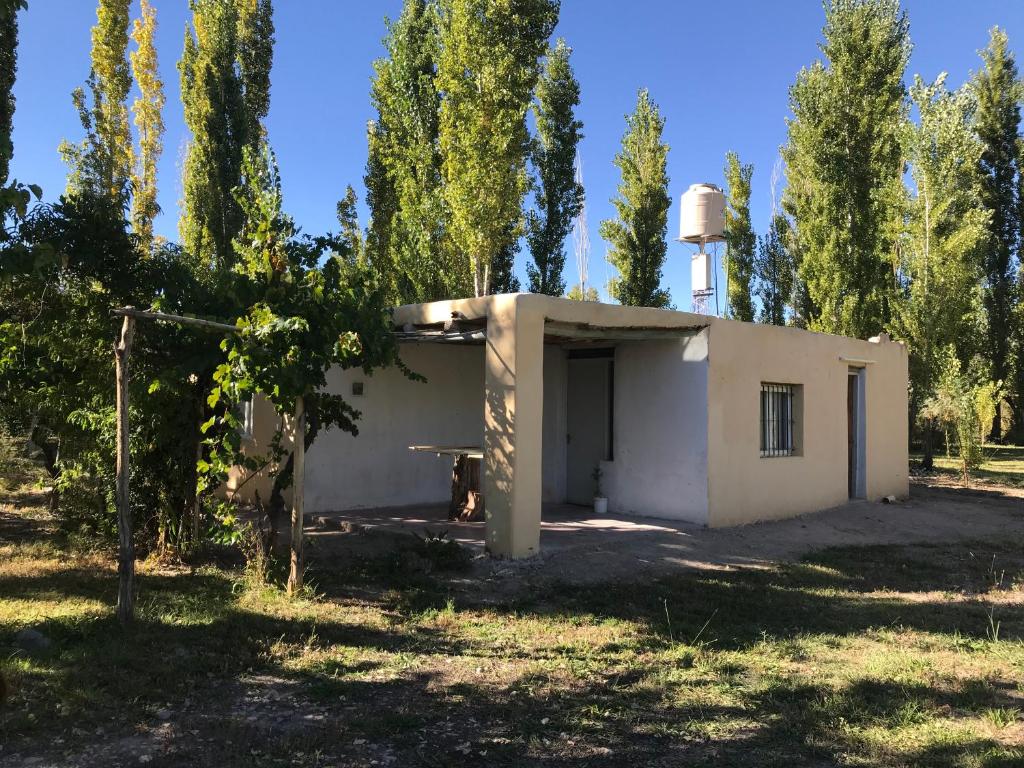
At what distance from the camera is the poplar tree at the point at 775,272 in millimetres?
25703

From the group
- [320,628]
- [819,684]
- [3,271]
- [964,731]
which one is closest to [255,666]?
[320,628]

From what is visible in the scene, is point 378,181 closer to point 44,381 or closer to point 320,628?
point 44,381

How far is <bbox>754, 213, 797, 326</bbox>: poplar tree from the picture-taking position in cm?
2570

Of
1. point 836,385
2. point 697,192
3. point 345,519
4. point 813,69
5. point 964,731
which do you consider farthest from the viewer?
point 813,69

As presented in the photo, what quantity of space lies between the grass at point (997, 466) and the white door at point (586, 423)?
1187cm

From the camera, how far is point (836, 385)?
11.9 meters

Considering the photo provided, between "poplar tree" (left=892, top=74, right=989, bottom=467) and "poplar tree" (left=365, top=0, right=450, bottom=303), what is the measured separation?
40.1 ft

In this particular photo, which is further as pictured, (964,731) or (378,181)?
(378,181)

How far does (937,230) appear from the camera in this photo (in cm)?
1892

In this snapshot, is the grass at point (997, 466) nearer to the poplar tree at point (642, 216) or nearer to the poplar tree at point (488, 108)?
the poplar tree at point (642, 216)

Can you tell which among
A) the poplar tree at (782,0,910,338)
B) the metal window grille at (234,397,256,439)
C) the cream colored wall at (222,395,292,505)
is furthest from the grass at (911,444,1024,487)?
the metal window grille at (234,397,256,439)

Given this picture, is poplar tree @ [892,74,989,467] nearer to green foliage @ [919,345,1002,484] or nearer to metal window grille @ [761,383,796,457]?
green foliage @ [919,345,1002,484]

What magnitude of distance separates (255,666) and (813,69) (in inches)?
832

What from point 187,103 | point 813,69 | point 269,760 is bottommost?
point 269,760
